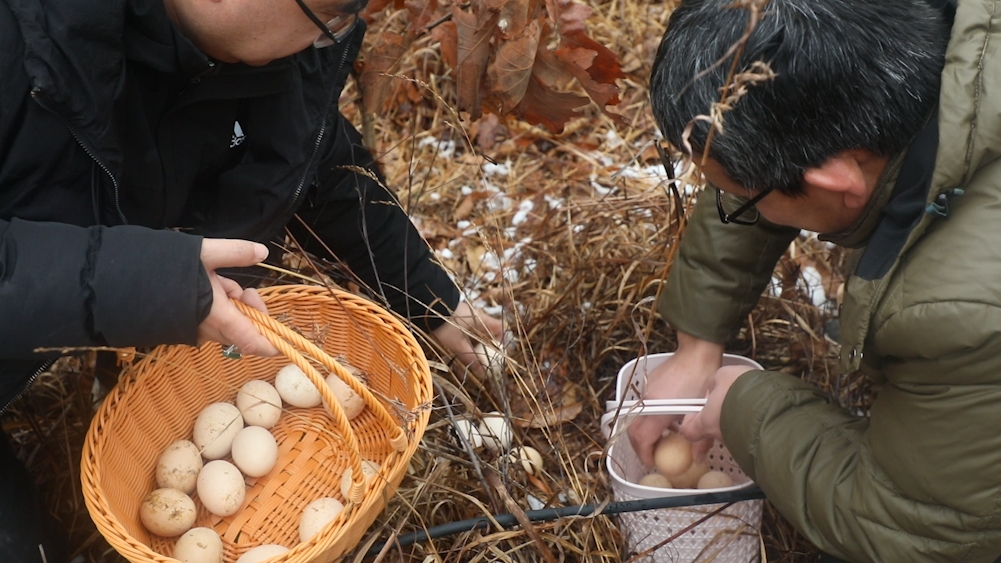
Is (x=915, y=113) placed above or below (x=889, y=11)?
below

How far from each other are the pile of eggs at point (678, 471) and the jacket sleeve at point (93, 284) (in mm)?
1011

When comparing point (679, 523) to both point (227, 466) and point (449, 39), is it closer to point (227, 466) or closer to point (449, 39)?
point (227, 466)

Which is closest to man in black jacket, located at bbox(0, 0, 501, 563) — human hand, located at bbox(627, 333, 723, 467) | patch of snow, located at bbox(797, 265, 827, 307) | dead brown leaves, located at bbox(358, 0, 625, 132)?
dead brown leaves, located at bbox(358, 0, 625, 132)

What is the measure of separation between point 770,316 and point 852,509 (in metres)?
0.87

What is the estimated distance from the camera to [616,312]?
2.24 m

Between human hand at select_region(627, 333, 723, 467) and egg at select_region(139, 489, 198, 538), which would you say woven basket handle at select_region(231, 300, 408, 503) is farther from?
human hand at select_region(627, 333, 723, 467)

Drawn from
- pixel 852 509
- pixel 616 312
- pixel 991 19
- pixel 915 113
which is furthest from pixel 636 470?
pixel 991 19

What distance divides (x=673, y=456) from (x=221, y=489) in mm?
926

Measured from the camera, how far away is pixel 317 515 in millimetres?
1709

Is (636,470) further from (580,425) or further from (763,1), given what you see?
(763,1)

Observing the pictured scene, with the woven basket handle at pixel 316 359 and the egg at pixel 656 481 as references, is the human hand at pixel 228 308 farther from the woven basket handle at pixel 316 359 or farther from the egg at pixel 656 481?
the egg at pixel 656 481

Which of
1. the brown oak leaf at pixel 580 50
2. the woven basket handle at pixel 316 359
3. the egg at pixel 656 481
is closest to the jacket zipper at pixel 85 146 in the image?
the woven basket handle at pixel 316 359

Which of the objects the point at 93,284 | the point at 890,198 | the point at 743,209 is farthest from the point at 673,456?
the point at 93,284

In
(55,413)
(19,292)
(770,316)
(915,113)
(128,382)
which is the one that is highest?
(915,113)
